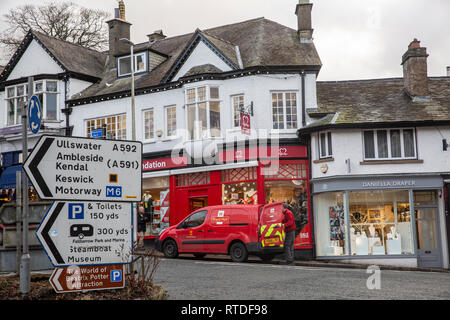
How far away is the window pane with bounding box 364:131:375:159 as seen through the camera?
74.4 ft

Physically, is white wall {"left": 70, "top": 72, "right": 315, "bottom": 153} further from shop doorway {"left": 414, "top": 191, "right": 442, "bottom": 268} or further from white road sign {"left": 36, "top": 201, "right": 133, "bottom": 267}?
white road sign {"left": 36, "top": 201, "right": 133, "bottom": 267}

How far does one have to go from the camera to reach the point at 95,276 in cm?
804

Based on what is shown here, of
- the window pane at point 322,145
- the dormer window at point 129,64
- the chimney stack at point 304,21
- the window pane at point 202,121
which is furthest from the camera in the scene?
the dormer window at point 129,64

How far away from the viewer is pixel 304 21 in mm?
26234

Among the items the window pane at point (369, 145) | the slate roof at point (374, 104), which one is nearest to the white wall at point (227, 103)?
the slate roof at point (374, 104)

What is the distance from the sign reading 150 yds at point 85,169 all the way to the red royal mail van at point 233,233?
34.0 ft

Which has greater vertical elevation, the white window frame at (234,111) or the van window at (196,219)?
the white window frame at (234,111)

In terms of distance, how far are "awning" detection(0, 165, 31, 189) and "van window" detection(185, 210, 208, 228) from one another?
45.4 ft

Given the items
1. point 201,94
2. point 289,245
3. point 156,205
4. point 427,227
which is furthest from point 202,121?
point 427,227

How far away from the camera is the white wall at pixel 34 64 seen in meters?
30.3

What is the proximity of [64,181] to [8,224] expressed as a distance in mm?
4730

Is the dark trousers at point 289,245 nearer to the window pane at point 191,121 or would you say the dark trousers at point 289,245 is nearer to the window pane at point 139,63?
the window pane at point 191,121

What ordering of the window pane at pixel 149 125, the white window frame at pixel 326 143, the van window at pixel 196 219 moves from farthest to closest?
the window pane at pixel 149 125 < the white window frame at pixel 326 143 < the van window at pixel 196 219

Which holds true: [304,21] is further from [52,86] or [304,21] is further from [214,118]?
[52,86]
